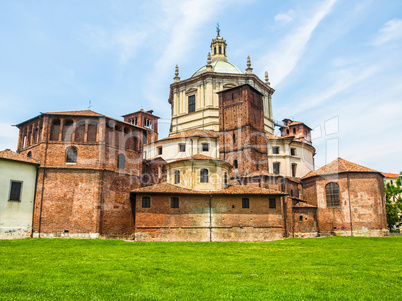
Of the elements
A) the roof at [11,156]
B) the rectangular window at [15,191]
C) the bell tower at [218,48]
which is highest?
the bell tower at [218,48]

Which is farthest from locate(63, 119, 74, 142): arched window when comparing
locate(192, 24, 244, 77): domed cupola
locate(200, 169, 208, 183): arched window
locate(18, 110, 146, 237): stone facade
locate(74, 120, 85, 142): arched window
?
locate(192, 24, 244, 77): domed cupola

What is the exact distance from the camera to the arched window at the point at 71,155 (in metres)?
31.2

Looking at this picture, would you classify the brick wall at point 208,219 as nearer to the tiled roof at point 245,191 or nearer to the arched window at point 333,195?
the tiled roof at point 245,191

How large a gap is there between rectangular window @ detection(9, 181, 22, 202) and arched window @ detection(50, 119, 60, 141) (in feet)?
15.8

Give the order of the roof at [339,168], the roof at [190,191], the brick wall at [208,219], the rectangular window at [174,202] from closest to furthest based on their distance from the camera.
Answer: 1. the brick wall at [208,219]
2. the roof at [190,191]
3. the rectangular window at [174,202]
4. the roof at [339,168]

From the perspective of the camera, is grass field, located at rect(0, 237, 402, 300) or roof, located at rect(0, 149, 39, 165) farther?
roof, located at rect(0, 149, 39, 165)

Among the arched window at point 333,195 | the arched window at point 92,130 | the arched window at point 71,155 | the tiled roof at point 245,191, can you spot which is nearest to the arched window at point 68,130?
the arched window at point 71,155

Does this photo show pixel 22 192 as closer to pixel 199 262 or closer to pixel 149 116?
pixel 199 262

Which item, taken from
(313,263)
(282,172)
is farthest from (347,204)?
(313,263)

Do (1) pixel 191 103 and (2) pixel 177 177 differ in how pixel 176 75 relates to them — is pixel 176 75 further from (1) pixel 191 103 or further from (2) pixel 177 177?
(2) pixel 177 177

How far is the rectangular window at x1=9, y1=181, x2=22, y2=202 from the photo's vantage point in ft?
93.0

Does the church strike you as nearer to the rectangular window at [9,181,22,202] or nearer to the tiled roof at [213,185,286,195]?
the tiled roof at [213,185,286,195]

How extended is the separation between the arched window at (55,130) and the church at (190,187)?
0.08 metres

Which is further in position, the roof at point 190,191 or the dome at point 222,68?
the dome at point 222,68
